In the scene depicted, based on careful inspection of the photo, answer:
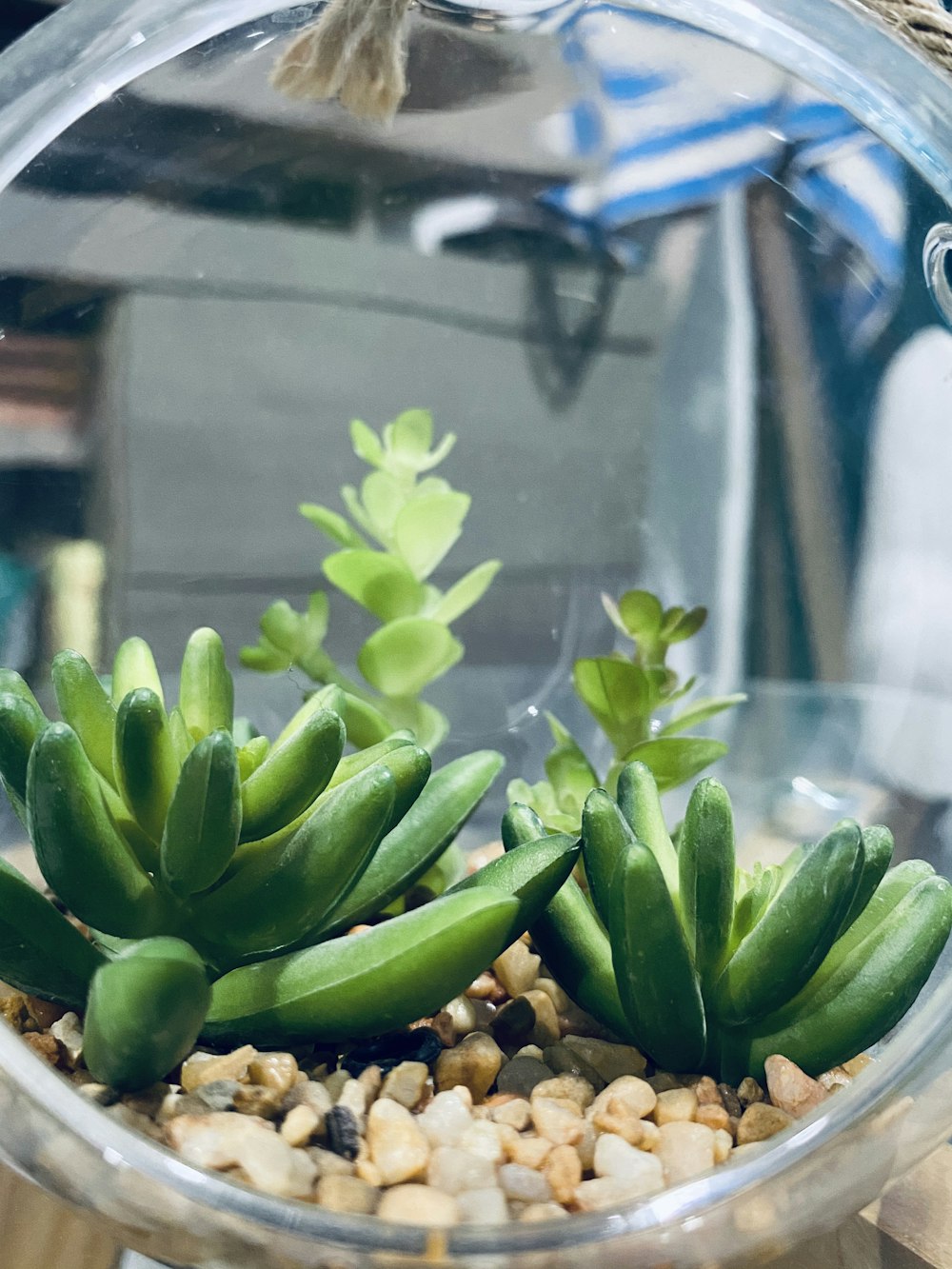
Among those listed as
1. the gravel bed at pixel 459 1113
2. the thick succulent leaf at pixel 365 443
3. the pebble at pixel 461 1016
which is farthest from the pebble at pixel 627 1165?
the thick succulent leaf at pixel 365 443

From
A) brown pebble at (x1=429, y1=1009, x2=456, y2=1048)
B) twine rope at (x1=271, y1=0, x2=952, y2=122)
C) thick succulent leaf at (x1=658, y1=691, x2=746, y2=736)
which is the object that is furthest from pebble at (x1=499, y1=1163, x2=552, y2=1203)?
twine rope at (x1=271, y1=0, x2=952, y2=122)

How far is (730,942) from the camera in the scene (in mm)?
419

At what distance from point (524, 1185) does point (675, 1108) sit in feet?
0.27

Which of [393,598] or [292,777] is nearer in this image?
[292,777]

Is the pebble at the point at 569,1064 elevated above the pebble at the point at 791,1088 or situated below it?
below

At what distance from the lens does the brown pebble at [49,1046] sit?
0.40m

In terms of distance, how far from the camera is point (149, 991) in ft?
1.06

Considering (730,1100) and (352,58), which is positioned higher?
(352,58)

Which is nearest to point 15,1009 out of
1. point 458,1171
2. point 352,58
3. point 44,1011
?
point 44,1011

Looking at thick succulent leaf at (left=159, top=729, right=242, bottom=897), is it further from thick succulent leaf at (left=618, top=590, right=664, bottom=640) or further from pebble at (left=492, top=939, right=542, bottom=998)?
thick succulent leaf at (left=618, top=590, right=664, bottom=640)

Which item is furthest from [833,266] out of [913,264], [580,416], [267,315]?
[267,315]

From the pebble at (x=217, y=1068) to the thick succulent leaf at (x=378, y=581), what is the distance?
0.29 m

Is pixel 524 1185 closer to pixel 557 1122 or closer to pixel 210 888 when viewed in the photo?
pixel 557 1122

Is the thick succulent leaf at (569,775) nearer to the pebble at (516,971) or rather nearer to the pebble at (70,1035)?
the pebble at (516,971)
